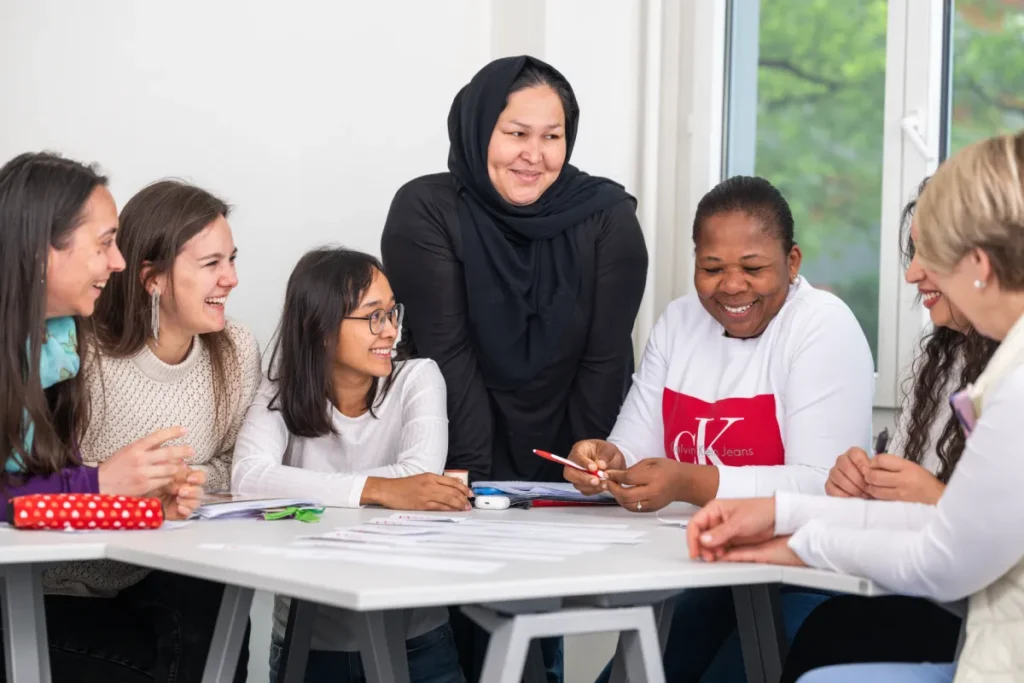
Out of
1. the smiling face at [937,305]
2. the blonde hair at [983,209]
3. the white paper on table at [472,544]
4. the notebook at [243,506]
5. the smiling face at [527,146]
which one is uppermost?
the smiling face at [527,146]

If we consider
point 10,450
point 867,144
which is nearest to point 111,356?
point 10,450

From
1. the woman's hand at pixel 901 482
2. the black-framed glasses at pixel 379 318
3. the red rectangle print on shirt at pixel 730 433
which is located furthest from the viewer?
the black-framed glasses at pixel 379 318

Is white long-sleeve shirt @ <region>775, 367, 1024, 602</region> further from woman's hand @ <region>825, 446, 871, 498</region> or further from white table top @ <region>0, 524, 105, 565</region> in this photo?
white table top @ <region>0, 524, 105, 565</region>

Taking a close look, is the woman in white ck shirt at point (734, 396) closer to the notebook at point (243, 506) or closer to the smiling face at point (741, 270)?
the smiling face at point (741, 270)

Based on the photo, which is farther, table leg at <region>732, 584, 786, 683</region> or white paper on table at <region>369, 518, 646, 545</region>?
table leg at <region>732, 584, 786, 683</region>

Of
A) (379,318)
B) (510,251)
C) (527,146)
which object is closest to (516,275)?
(510,251)

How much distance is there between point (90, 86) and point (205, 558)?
6.83 ft

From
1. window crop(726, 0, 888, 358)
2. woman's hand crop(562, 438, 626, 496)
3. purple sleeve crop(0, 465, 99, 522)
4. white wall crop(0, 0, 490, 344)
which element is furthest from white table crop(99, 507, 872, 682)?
white wall crop(0, 0, 490, 344)

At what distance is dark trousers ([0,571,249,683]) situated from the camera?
212 centimetres

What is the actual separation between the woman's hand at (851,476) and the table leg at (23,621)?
1152 mm

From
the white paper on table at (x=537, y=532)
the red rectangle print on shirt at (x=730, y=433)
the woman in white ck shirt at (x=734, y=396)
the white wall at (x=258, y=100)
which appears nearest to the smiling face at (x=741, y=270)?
the woman in white ck shirt at (x=734, y=396)

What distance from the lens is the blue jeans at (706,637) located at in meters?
2.18

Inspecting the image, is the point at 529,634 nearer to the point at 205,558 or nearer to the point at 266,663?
the point at 205,558

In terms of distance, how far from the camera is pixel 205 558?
4.98 ft
